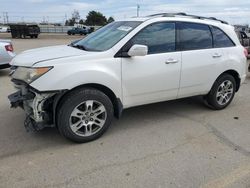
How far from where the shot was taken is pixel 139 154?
3.64 metres

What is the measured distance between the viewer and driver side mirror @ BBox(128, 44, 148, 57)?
3.89 m

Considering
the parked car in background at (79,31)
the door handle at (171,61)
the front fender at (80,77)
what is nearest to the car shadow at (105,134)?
the front fender at (80,77)

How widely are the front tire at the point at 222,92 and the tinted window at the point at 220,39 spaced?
576 mm

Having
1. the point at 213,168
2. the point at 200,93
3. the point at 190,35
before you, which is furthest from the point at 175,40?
the point at 213,168

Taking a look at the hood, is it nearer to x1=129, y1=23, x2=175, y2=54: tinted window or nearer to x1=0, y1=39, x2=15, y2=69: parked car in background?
x1=129, y1=23, x2=175, y2=54: tinted window

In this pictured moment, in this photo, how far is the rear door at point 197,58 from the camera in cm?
467

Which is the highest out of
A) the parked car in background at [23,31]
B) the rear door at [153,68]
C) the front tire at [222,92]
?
the rear door at [153,68]

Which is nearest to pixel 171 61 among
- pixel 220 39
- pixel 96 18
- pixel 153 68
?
pixel 153 68

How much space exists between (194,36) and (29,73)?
2781mm

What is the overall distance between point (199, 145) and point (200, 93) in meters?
1.41

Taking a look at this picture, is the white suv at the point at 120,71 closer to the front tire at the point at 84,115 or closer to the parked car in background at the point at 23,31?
the front tire at the point at 84,115

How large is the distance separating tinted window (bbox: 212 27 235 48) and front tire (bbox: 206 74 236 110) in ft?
1.89

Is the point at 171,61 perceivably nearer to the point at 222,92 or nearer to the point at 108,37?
the point at 108,37

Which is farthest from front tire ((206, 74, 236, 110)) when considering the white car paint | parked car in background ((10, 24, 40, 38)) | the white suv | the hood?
parked car in background ((10, 24, 40, 38))
